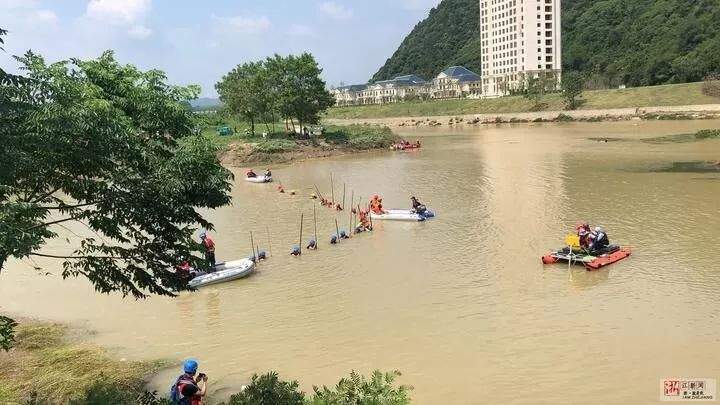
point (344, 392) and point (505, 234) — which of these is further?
point (505, 234)

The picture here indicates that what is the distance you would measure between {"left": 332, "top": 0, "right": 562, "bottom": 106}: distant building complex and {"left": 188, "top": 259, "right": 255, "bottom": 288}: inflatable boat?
11808 centimetres

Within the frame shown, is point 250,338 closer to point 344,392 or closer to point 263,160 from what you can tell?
point 344,392

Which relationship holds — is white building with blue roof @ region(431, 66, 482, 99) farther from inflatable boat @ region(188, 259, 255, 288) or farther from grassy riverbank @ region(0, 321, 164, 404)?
grassy riverbank @ region(0, 321, 164, 404)

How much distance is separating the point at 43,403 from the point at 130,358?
12.1 feet

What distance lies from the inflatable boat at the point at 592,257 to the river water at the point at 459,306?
0.45 meters

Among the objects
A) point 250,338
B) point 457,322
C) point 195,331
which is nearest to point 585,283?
point 457,322

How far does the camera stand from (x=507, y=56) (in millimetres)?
162125

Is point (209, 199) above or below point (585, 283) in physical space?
above

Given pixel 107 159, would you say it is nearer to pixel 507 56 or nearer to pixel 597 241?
pixel 597 241

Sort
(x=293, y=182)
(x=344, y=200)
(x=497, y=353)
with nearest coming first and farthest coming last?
(x=497, y=353) → (x=344, y=200) → (x=293, y=182)

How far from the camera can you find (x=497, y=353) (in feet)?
44.4

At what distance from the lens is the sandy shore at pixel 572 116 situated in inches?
3307

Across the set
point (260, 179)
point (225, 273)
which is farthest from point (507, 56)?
point (225, 273)

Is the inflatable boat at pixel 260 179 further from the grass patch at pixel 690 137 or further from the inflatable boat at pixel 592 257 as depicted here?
the grass patch at pixel 690 137
